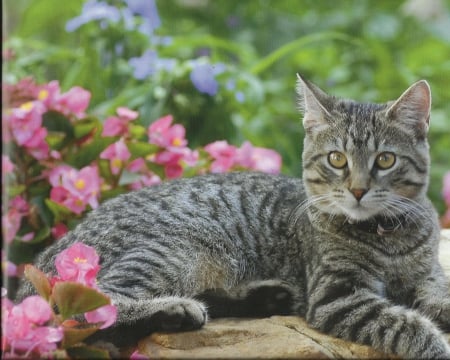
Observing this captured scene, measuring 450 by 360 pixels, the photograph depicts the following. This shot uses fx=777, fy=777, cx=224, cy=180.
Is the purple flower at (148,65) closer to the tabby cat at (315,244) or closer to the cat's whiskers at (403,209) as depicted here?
the tabby cat at (315,244)

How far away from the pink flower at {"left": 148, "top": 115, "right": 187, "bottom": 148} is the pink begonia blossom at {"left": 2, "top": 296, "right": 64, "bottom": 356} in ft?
3.46

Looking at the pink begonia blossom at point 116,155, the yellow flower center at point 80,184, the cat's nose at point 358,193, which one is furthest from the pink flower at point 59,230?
the cat's nose at point 358,193

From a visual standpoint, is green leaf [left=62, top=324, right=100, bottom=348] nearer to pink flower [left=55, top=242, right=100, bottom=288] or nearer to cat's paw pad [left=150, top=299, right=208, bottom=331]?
pink flower [left=55, top=242, right=100, bottom=288]

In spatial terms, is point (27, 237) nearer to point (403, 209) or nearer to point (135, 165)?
point (135, 165)

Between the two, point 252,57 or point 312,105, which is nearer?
point 312,105

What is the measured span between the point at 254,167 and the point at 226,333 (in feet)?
3.45

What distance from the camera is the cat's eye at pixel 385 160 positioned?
5.84 feet

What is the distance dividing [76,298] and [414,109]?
2.96 ft

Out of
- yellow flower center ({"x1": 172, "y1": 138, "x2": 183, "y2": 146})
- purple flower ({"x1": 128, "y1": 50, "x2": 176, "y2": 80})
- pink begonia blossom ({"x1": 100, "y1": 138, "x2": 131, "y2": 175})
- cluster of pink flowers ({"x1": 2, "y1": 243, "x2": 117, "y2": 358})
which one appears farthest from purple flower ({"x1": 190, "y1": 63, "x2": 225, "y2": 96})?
cluster of pink flowers ({"x1": 2, "y1": 243, "x2": 117, "y2": 358})

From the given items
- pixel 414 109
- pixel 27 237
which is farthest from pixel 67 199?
pixel 414 109

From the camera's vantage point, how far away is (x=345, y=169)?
181 cm

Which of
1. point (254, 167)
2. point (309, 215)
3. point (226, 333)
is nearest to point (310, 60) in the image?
point (254, 167)

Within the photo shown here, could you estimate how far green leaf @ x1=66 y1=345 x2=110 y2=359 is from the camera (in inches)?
55.8

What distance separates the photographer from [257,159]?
2.61 metres
